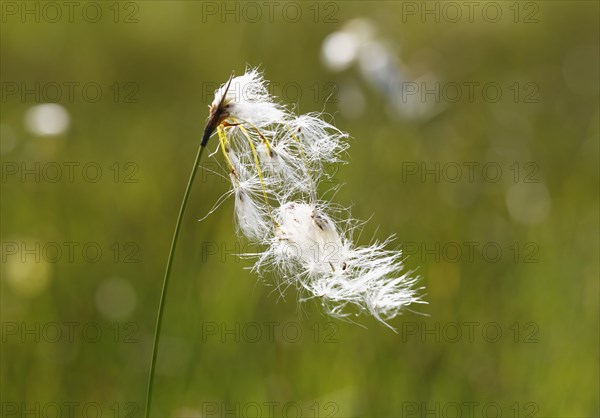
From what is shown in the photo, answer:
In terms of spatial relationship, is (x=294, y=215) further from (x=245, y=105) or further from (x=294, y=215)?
(x=245, y=105)

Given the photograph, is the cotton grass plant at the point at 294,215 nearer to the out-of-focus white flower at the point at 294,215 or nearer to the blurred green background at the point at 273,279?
the out-of-focus white flower at the point at 294,215

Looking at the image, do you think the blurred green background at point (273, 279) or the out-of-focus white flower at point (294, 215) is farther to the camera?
the blurred green background at point (273, 279)

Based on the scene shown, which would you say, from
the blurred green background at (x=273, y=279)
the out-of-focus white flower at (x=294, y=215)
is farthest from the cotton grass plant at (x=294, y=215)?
the blurred green background at (x=273, y=279)

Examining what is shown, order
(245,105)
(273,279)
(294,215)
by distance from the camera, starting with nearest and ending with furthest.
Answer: (245,105) → (294,215) → (273,279)

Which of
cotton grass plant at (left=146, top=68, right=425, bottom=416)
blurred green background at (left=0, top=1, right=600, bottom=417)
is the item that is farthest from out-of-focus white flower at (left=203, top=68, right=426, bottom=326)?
blurred green background at (left=0, top=1, right=600, bottom=417)

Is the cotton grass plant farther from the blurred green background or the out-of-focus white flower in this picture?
the blurred green background

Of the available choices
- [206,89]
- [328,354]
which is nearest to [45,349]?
[328,354]

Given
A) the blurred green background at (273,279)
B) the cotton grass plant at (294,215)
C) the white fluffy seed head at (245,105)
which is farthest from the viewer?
the blurred green background at (273,279)

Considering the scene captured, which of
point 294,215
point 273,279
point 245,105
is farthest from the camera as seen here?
point 273,279

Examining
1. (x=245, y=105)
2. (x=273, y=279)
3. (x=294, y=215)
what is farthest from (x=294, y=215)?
(x=273, y=279)
